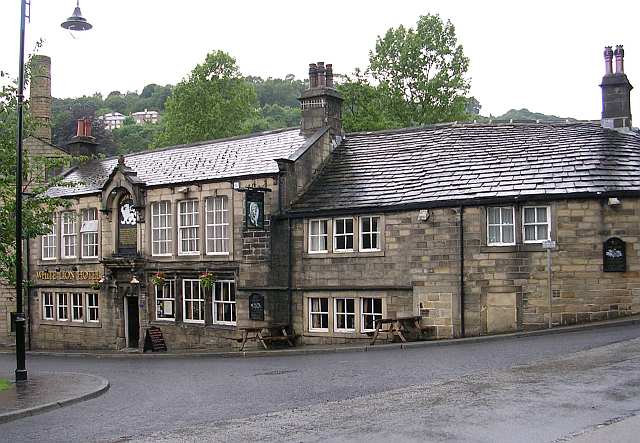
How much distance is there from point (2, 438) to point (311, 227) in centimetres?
1582

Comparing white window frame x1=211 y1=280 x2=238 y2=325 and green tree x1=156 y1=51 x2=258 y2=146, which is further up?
green tree x1=156 y1=51 x2=258 y2=146

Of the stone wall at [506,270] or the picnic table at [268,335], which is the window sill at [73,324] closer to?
the picnic table at [268,335]

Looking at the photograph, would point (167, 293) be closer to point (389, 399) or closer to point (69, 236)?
point (69, 236)

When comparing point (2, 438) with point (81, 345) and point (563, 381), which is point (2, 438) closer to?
point (563, 381)

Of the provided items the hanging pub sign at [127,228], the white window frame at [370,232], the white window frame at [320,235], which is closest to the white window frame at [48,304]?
the hanging pub sign at [127,228]

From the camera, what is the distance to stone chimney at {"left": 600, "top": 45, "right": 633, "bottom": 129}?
25.8m

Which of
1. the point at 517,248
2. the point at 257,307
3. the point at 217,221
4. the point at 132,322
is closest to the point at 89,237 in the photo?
the point at 132,322

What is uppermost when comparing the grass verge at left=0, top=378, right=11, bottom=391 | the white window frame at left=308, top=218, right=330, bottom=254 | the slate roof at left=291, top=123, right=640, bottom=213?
the slate roof at left=291, top=123, right=640, bottom=213

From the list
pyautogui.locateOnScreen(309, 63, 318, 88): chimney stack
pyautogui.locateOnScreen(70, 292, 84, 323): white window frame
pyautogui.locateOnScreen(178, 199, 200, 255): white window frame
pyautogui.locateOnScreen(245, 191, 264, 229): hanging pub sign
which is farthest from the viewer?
pyautogui.locateOnScreen(70, 292, 84, 323): white window frame

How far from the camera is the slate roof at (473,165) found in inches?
882

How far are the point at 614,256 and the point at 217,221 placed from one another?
1365 centimetres

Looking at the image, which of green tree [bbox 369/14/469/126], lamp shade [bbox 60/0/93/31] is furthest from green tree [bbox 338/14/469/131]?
lamp shade [bbox 60/0/93/31]

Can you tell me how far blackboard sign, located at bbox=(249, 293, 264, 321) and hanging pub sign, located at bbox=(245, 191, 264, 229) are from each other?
7.90ft

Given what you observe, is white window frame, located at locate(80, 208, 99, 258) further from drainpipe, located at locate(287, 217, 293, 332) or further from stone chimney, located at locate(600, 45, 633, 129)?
stone chimney, located at locate(600, 45, 633, 129)
